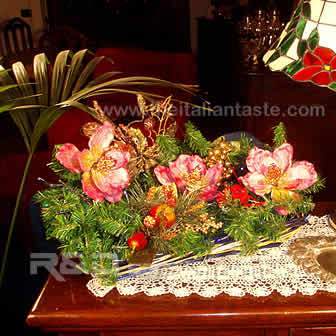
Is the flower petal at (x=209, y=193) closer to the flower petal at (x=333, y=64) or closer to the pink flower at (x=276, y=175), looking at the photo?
the pink flower at (x=276, y=175)

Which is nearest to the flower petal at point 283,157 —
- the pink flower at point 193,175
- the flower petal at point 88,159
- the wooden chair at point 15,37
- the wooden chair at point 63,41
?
the pink flower at point 193,175

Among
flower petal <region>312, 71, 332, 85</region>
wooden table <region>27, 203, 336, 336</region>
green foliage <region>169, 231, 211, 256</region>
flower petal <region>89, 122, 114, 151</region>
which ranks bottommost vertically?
wooden table <region>27, 203, 336, 336</region>

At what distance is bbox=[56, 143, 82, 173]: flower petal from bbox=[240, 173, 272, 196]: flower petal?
30 cm

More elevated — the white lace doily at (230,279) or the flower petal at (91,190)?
the flower petal at (91,190)

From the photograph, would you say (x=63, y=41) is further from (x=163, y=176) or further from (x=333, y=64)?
(x=333, y=64)

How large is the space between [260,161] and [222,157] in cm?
8

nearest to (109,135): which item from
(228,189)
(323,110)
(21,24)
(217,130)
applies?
(228,189)

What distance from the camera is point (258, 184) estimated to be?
2.94 feet

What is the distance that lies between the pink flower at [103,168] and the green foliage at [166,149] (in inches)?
3.9

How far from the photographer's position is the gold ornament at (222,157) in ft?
3.10

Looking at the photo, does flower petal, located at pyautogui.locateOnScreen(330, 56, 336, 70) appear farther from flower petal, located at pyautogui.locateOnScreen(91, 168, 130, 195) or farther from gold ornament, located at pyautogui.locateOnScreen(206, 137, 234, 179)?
flower petal, located at pyautogui.locateOnScreen(91, 168, 130, 195)

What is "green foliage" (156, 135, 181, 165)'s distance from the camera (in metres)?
0.94

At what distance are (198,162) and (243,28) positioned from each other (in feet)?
6.92

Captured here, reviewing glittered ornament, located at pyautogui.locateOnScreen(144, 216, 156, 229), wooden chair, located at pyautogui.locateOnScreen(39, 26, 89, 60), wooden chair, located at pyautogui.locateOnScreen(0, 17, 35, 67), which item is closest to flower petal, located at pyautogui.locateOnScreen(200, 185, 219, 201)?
glittered ornament, located at pyautogui.locateOnScreen(144, 216, 156, 229)
